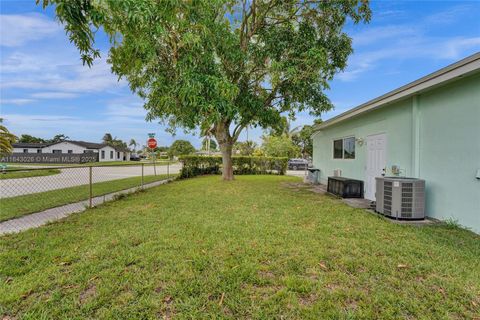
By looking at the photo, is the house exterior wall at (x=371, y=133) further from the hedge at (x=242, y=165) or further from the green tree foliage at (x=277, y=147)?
the green tree foliage at (x=277, y=147)

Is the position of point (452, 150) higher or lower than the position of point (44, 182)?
higher

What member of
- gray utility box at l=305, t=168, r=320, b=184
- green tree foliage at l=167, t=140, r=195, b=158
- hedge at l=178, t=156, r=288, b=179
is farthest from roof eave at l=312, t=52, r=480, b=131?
green tree foliage at l=167, t=140, r=195, b=158

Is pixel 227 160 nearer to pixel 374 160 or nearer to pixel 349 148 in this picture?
pixel 349 148

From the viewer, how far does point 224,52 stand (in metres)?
8.20

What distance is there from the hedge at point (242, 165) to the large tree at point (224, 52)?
4.23 meters

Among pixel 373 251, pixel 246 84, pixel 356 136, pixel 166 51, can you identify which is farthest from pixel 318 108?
pixel 373 251

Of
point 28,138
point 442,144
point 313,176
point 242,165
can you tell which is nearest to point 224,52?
point 442,144

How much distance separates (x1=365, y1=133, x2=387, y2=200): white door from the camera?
7078 millimetres

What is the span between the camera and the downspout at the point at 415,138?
5715mm

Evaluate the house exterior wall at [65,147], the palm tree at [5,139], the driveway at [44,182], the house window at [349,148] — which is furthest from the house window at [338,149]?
the house exterior wall at [65,147]

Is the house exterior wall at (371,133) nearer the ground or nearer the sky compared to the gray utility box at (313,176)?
nearer the sky

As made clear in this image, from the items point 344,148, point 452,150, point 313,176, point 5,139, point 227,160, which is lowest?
point 313,176

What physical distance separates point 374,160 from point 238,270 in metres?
6.44

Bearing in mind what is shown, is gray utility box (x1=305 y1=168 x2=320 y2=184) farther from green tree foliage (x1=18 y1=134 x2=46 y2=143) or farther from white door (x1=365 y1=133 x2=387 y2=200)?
green tree foliage (x1=18 y1=134 x2=46 y2=143)
